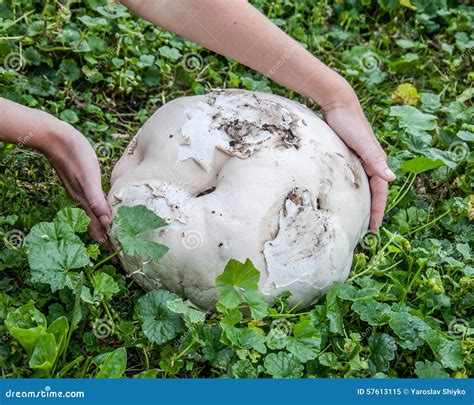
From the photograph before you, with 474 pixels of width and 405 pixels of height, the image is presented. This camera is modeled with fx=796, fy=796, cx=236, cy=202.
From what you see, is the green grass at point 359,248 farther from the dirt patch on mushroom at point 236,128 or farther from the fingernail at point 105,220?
the dirt patch on mushroom at point 236,128

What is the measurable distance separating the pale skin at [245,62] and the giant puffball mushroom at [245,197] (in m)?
0.10

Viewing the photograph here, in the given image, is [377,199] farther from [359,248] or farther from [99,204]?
[99,204]

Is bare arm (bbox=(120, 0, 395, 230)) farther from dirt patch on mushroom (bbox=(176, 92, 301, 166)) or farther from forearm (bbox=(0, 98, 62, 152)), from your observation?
forearm (bbox=(0, 98, 62, 152))

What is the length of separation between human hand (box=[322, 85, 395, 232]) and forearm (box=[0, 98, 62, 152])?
1.05 meters

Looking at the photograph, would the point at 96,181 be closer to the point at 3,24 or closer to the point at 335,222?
the point at 335,222

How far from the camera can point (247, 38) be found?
2992mm

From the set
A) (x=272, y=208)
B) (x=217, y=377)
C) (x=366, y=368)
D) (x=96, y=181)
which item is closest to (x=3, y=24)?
(x=96, y=181)

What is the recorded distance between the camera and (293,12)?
15.1 ft

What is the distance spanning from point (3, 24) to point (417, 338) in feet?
8.23

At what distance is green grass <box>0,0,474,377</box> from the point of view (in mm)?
2619

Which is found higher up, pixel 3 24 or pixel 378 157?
pixel 378 157

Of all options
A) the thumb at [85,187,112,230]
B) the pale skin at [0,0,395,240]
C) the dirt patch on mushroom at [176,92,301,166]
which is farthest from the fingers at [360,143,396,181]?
the thumb at [85,187,112,230]

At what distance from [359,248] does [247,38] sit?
928mm

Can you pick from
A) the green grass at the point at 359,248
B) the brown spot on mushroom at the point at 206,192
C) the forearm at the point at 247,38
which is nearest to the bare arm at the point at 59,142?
the green grass at the point at 359,248
